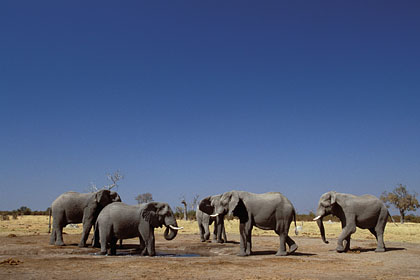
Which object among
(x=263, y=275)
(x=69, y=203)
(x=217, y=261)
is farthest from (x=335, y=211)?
(x=69, y=203)

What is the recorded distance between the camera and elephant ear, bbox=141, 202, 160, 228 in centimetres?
1568

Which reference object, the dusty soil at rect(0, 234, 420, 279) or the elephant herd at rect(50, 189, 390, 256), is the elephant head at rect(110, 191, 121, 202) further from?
the dusty soil at rect(0, 234, 420, 279)

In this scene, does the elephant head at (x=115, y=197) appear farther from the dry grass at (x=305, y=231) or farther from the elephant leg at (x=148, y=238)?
the dry grass at (x=305, y=231)

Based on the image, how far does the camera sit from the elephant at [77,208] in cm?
1839

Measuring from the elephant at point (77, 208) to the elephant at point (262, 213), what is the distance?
6510 millimetres

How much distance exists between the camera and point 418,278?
34.5ft

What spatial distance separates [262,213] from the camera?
1569 centimetres

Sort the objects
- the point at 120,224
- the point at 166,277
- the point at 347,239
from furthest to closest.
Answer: the point at 347,239
the point at 120,224
the point at 166,277

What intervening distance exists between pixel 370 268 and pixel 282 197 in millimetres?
4553

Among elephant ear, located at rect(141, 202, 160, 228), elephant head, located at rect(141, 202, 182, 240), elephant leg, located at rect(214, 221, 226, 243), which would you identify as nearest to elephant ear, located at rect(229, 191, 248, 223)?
elephant head, located at rect(141, 202, 182, 240)

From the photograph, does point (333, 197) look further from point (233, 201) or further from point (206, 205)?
point (206, 205)

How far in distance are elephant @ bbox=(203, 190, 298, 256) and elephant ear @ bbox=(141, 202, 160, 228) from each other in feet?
9.95

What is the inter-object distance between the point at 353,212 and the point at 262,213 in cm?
447

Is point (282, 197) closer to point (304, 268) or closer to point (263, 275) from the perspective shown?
point (304, 268)
